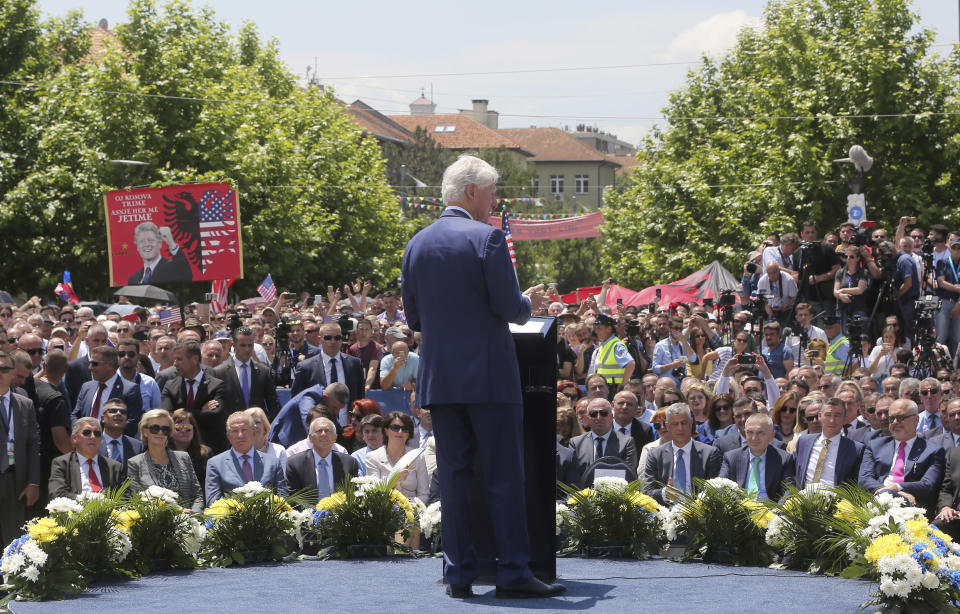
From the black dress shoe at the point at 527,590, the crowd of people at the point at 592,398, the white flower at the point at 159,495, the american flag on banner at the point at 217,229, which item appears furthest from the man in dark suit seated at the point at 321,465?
the american flag on banner at the point at 217,229

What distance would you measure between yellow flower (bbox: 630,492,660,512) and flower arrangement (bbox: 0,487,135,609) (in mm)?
2687

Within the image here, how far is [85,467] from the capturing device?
855cm

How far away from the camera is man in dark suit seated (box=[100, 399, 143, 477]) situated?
30.5 ft

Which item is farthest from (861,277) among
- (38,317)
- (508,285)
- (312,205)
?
(312,205)

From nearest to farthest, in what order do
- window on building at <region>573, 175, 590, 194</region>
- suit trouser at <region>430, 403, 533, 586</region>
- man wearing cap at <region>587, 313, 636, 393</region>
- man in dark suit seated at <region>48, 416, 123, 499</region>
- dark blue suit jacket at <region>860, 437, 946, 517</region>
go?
suit trouser at <region>430, 403, 533, 586</region>, man in dark suit seated at <region>48, 416, 123, 499</region>, dark blue suit jacket at <region>860, 437, 946, 517</region>, man wearing cap at <region>587, 313, 636, 393</region>, window on building at <region>573, 175, 590, 194</region>

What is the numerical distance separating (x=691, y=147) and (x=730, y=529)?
42.5 meters

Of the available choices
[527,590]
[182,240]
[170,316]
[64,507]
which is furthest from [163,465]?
[182,240]

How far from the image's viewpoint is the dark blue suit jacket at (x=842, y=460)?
8.88 meters

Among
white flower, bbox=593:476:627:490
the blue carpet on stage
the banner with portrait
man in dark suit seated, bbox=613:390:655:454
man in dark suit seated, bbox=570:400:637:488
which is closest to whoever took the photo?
the blue carpet on stage

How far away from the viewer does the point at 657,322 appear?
1620 cm

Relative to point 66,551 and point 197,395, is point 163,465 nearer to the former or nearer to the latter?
point 197,395

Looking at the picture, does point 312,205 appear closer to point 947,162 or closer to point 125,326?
point 947,162

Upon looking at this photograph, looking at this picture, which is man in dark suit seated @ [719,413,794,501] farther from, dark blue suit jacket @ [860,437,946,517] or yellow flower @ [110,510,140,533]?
yellow flower @ [110,510,140,533]

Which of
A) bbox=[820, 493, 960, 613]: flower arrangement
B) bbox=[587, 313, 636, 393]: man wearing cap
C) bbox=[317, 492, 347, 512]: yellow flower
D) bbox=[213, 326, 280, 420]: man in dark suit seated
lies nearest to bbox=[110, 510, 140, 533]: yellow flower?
bbox=[317, 492, 347, 512]: yellow flower
